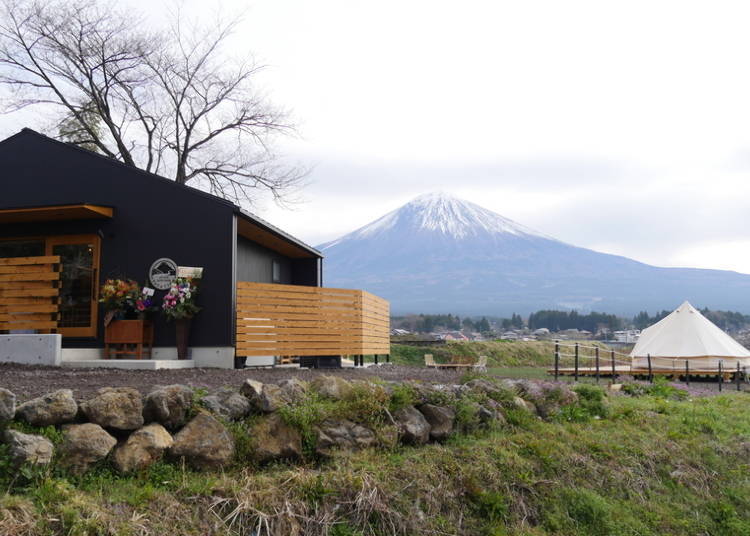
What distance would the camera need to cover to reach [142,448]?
231 inches

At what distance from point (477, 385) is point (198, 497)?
14.0 ft

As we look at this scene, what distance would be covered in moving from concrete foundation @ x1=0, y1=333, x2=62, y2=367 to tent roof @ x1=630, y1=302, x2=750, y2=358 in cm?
1760

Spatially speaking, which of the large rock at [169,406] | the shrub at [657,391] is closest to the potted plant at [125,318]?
the large rock at [169,406]

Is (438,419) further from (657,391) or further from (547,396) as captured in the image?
(657,391)

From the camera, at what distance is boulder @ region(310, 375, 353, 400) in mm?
7422

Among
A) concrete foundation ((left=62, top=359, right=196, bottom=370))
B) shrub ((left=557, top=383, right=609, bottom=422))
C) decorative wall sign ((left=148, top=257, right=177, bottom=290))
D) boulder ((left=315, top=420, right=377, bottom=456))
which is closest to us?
boulder ((left=315, top=420, right=377, bottom=456))

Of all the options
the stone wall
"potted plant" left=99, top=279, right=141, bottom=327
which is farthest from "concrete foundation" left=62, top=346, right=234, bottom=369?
the stone wall

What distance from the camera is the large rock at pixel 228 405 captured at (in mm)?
6605

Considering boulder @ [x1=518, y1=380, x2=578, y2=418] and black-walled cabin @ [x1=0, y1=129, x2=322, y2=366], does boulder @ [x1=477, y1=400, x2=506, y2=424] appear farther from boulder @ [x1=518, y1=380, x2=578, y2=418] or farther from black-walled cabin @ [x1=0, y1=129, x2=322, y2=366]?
black-walled cabin @ [x1=0, y1=129, x2=322, y2=366]

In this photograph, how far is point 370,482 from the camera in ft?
20.8

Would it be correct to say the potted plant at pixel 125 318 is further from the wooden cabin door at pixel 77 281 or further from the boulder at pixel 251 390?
the boulder at pixel 251 390

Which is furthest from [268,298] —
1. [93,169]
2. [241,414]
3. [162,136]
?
[162,136]

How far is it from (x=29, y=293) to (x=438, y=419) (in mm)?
9192

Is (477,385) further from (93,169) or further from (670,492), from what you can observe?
(93,169)
